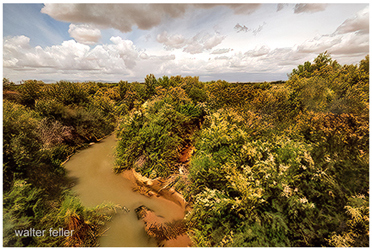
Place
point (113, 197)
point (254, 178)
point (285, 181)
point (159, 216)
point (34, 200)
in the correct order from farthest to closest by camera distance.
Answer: point (113, 197) < point (159, 216) < point (254, 178) < point (34, 200) < point (285, 181)

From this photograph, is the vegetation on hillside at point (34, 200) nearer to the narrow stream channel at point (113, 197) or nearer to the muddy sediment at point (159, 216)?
the narrow stream channel at point (113, 197)

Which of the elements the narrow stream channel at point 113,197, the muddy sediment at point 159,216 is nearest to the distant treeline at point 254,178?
the muddy sediment at point 159,216

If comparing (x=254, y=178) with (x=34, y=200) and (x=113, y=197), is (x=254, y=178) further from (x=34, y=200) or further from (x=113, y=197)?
(x=34, y=200)

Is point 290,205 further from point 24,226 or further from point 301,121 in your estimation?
point 24,226

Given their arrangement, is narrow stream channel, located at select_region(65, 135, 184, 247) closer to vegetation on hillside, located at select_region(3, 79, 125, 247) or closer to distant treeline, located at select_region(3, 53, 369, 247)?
vegetation on hillside, located at select_region(3, 79, 125, 247)

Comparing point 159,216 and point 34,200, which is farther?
point 159,216

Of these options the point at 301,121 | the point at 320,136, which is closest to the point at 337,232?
the point at 320,136

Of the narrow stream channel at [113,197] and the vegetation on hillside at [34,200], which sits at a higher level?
the vegetation on hillside at [34,200]

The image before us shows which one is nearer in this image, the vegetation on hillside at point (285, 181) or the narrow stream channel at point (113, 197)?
the vegetation on hillside at point (285, 181)

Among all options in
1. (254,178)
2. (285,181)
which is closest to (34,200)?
(254,178)
